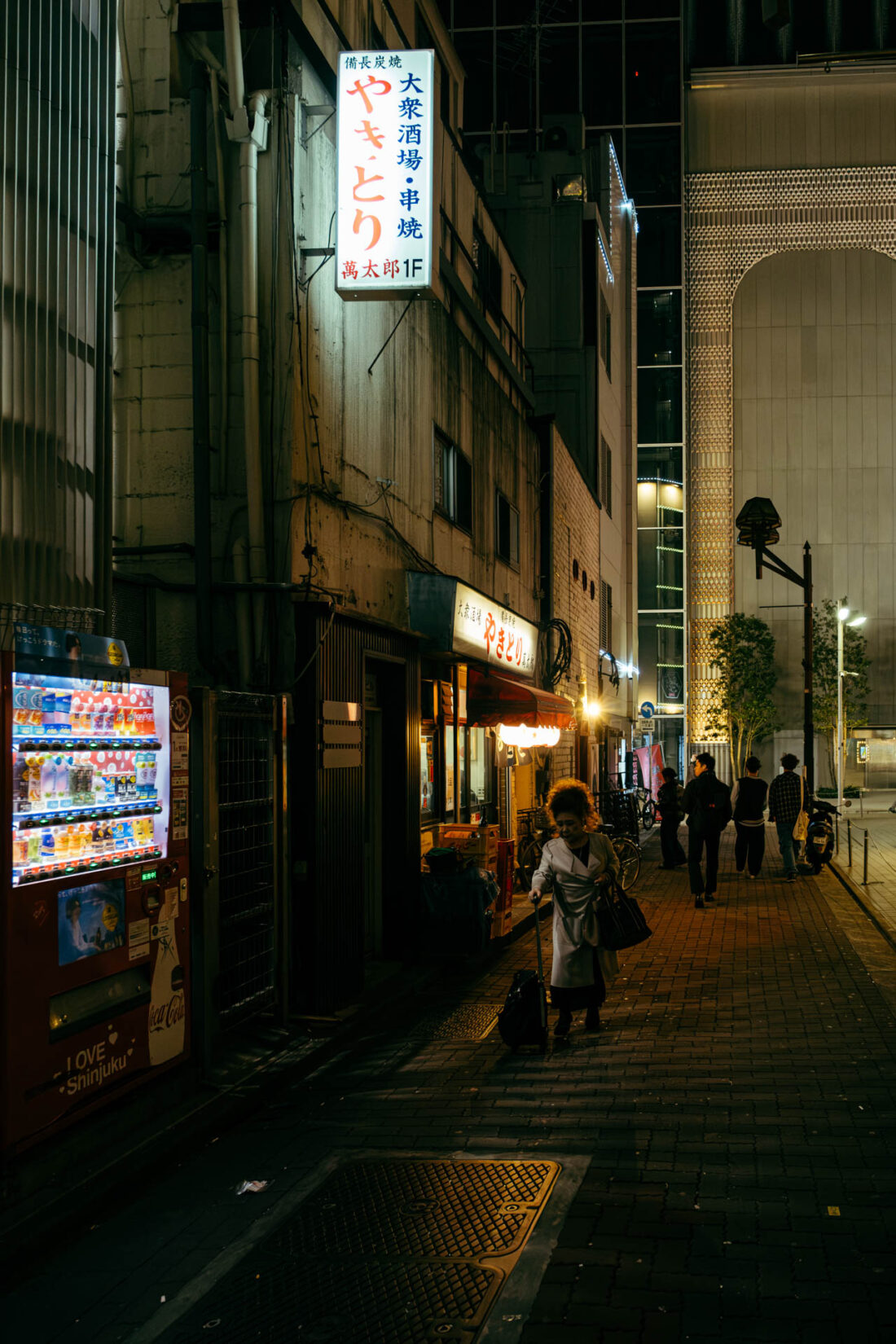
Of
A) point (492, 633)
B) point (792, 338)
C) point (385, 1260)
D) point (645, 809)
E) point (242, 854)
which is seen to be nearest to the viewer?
point (385, 1260)

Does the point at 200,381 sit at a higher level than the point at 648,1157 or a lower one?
higher

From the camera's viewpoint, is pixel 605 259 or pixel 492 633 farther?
pixel 605 259

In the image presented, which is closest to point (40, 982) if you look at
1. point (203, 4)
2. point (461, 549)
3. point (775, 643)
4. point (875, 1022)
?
point (875, 1022)

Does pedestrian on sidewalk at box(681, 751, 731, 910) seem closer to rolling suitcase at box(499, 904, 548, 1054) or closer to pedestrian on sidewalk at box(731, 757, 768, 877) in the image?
pedestrian on sidewalk at box(731, 757, 768, 877)

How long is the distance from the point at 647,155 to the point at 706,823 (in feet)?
157

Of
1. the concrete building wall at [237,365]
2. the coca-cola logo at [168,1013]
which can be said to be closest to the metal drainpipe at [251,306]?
the concrete building wall at [237,365]

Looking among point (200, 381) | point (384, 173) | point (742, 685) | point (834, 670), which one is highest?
point (384, 173)

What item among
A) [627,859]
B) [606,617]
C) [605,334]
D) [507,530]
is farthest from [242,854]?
[605,334]

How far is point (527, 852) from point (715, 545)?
134ft

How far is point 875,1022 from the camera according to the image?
8812mm

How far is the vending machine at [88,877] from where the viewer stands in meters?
5.25

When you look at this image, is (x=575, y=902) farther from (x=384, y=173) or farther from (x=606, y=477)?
(x=606, y=477)

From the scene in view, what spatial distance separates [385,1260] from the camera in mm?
4762

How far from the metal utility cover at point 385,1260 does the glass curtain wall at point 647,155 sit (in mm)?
50243
